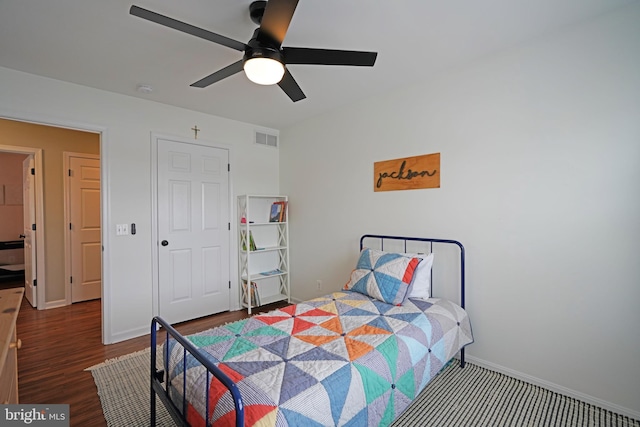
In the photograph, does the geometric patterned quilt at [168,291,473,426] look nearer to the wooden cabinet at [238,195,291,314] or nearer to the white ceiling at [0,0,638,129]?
the wooden cabinet at [238,195,291,314]

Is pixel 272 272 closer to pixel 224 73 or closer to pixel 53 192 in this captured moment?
pixel 224 73

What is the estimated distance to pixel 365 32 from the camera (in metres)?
2.03

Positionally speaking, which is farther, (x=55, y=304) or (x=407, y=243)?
(x=55, y=304)

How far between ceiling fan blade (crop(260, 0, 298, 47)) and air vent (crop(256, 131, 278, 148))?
253 cm

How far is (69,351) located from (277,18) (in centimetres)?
333

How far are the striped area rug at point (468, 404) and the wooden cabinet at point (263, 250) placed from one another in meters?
1.62

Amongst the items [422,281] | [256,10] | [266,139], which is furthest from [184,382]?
[266,139]

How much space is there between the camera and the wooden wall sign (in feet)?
8.83

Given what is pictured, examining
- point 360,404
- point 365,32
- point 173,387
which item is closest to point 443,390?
point 360,404

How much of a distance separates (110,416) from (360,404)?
1656mm

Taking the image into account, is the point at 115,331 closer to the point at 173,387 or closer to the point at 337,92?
the point at 173,387

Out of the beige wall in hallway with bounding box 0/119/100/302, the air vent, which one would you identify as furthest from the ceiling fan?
the beige wall in hallway with bounding box 0/119/100/302

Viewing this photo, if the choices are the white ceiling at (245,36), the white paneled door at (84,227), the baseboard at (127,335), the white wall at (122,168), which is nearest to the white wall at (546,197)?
the white ceiling at (245,36)

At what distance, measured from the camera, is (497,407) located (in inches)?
76.8
